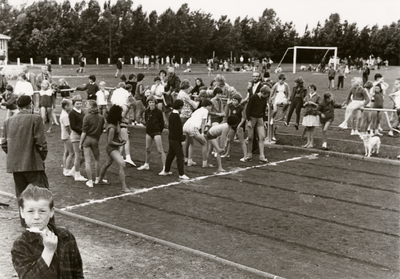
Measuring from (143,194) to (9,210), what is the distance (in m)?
2.51

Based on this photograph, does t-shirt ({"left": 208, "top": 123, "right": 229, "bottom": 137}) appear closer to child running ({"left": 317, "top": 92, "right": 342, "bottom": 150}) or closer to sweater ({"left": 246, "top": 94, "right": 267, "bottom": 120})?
sweater ({"left": 246, "top": 94, "right": 267, "bottom": 120})

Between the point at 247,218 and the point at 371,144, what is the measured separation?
637cm

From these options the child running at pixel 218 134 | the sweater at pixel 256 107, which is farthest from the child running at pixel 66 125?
the sweater at pixel 256 107

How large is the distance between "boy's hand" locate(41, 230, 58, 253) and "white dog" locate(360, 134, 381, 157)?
1204cm

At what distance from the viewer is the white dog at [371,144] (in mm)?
13933

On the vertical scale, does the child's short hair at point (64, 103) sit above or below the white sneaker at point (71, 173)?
above

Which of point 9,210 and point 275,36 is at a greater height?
point 275,36

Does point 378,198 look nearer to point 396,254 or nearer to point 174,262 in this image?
point 396,254

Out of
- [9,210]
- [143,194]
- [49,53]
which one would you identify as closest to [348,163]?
[143,194]

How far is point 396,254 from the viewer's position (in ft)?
24.3

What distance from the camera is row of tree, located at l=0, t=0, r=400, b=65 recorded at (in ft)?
218

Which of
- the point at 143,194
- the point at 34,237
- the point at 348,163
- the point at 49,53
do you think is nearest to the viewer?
the point at 34,237

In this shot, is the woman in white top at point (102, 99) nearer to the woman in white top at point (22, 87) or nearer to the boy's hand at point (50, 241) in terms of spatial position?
the woman in white top at point (22, 87)

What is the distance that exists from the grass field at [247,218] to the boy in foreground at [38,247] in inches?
128
